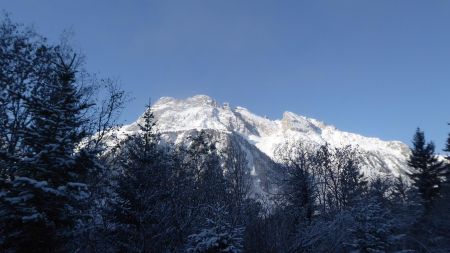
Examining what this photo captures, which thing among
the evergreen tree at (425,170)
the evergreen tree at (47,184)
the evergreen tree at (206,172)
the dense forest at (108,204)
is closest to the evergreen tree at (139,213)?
the dense forest at (108,204)

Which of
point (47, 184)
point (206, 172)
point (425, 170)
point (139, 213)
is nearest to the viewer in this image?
point (47, 184)

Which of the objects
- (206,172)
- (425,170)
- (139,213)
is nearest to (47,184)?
(139,213)

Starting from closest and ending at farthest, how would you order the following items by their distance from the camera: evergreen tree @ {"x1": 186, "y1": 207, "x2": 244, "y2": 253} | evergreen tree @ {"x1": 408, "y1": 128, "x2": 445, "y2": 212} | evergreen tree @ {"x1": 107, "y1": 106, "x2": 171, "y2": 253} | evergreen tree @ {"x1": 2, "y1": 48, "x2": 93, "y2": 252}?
evergreen tree @ {"x1": 2, "y1": 48, "x2": 93, "y2": 252} → evergreen tree @ {"x1": 186, "y1": 207, "x2": 244, "y2": 253} → evergreen tree @ {"x1": 107, "y1": 106, "x2": 171, "y2": 253} → evergreen tree @ {"x1": 408, "y1": 128, "x2": 445, "y2": 212}

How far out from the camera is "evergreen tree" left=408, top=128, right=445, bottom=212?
3612 centimetres

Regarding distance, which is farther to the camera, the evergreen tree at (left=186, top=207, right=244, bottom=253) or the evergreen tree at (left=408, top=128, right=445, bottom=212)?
the evergreen tree at (left=408, top=128, right=445, bottom=212)

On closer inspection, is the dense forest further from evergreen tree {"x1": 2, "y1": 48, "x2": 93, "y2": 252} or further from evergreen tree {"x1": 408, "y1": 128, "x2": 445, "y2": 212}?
evergreen tree {"x1": 408, "y1": 128, "x2": 445, "y2": 212}

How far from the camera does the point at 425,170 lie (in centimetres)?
3750

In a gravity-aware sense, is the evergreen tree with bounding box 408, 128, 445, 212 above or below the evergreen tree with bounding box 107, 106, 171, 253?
above

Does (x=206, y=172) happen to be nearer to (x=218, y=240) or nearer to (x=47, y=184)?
(x=218, y=240)

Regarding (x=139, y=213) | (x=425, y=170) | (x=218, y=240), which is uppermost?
(x=425, y=170)

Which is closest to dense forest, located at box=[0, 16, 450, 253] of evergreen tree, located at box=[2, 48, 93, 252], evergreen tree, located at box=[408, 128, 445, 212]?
evergreen tree, located at box=[2, 48, 93, 252]

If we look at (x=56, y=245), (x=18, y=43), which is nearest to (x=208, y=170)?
(x=18, y=43)

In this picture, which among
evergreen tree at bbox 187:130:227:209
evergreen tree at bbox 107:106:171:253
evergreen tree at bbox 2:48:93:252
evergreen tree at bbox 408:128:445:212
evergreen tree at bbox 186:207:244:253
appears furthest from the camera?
evergreen tree at bbox 408:128:445:212

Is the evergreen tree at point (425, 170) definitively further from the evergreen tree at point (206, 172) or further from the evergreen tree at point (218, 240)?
the evergreen tree at point (218, 240)
